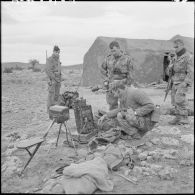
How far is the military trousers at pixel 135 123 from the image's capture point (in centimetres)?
652

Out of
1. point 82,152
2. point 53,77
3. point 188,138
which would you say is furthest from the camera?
point 53,77

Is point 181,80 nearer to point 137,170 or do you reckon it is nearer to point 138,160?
point 138,160

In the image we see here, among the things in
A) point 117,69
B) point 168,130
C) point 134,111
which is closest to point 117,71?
point 117,69

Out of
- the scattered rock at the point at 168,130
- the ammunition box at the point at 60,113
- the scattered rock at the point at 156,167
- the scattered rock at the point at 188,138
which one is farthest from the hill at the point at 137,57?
the scattered rock at the point at 156,167

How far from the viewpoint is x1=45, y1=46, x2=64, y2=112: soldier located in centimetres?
996

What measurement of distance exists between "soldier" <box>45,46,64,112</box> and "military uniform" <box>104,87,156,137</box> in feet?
11.8

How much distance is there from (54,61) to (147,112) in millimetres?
4424

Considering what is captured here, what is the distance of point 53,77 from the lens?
10.0m

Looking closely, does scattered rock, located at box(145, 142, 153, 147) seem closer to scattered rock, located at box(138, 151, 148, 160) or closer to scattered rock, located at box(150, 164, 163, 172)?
scattered rock, located at box(138, 151, 148, 160)

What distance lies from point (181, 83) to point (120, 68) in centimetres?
147

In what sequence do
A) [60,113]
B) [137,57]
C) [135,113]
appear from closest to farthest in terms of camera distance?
[60,113] < [135,113] < [137,57]

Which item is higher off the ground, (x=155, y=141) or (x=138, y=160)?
(x=155, y=141)

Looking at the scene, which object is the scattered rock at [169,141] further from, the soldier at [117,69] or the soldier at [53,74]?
the soldier at [53,74]

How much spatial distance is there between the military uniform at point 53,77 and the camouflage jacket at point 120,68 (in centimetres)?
192
